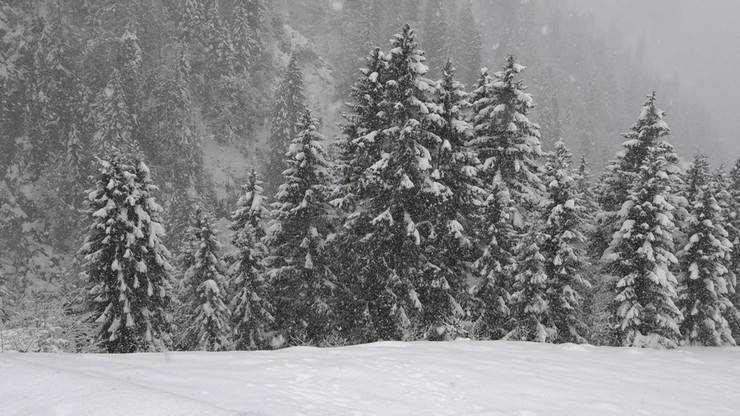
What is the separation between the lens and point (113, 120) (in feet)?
154

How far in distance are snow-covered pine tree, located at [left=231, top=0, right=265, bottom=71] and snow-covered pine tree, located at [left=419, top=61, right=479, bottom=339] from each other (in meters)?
45.6

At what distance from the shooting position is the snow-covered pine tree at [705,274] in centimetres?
2370

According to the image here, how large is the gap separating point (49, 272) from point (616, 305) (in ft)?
157

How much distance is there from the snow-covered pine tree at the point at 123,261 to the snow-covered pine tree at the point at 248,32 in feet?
138

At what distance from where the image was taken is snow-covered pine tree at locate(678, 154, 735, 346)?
77.8ft

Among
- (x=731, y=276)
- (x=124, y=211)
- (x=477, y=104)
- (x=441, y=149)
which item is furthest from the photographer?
(x=731, y=276)

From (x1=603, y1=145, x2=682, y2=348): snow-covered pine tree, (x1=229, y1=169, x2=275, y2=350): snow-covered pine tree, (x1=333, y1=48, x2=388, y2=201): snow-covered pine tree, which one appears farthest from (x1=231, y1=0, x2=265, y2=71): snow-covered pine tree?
(x1=603, y1=145, x2=682, y2=348): snow-covered pine tree

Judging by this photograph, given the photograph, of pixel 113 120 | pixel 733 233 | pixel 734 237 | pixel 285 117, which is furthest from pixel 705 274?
pixel 113 120

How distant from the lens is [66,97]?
159 feet

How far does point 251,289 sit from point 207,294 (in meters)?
3.13

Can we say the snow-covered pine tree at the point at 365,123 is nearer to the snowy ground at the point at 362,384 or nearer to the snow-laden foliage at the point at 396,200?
the snow-laden foliage at the point at 396,200

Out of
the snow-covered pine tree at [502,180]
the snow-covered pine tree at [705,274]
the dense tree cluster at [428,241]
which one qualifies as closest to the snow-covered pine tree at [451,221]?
the dense tree cluster at [428,241]

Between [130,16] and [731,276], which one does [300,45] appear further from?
[731,276]

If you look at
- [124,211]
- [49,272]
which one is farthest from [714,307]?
[49,272]
